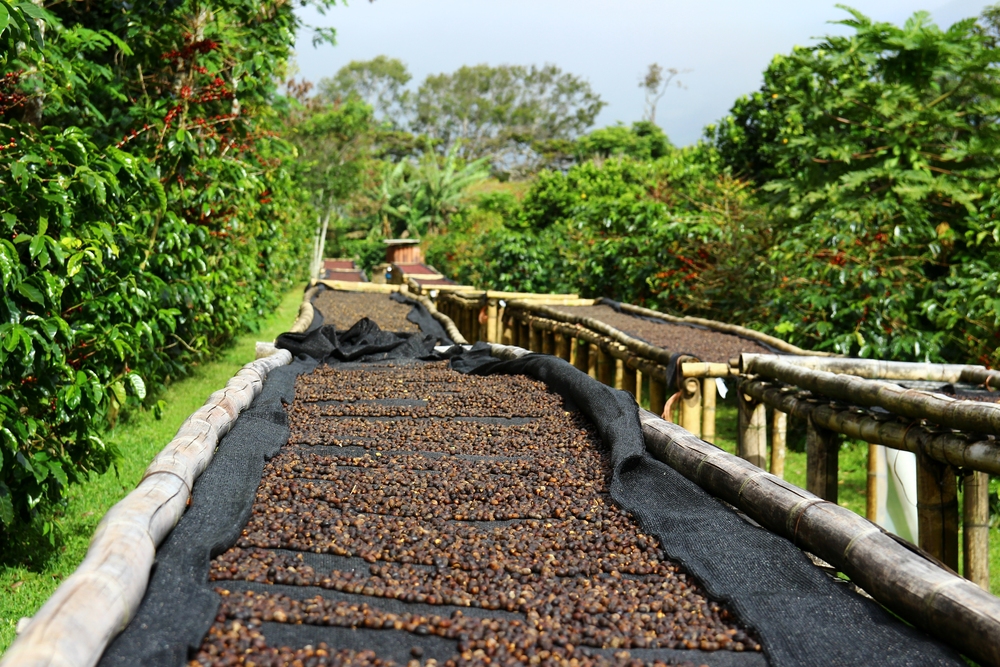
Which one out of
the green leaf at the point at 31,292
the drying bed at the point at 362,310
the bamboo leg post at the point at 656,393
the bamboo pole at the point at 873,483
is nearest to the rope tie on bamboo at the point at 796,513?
the bamboo pole at the point at 873,483

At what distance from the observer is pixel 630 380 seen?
20.2 ft

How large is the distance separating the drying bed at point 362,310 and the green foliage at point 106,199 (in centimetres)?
105

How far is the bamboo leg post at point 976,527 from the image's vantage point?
3.06m

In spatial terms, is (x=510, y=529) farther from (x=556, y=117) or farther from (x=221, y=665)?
(x=556, y=117)

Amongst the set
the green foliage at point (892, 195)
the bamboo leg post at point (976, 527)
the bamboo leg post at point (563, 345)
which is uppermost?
the green foliage at point (892, 195)

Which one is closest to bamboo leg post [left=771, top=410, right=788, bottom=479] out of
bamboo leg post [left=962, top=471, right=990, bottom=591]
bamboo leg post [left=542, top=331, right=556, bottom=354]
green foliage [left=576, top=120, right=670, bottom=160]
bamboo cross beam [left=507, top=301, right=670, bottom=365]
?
bamboo cross beam [left=507, top=301, right=670, bottom=365]

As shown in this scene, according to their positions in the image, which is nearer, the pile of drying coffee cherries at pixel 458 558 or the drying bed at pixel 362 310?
the pile of drying coffee cherries at pixel 458 558

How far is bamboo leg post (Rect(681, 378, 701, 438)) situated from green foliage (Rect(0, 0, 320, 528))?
2.75 metres

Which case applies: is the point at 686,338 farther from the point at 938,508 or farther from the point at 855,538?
the point at 855,538

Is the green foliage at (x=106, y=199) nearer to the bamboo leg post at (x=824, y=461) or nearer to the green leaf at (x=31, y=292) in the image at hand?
the green leaf at (x=31, y=292)

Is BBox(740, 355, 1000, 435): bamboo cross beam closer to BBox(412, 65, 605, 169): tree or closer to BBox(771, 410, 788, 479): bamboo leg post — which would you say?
BBox(771, 410, 788, 479): bamboo leg post

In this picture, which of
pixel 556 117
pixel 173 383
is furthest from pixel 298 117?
pixel 556 117

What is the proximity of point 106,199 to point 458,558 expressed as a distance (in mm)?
2352

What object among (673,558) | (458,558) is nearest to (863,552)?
(673,558)
